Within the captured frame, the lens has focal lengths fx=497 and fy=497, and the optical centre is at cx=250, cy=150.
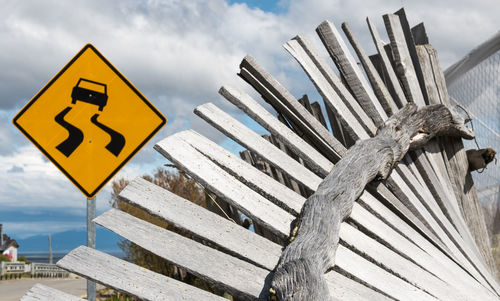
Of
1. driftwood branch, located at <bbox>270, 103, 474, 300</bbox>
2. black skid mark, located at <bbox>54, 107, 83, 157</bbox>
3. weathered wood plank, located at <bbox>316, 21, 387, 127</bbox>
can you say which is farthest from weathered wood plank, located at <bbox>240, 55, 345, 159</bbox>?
black skid mark, located at <bbox>54, 107, 83, 157</bbox>

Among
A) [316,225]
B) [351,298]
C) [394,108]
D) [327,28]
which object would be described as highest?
[327,28]

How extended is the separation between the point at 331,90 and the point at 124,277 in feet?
7.72

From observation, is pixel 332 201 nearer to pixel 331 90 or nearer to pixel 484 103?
pixel 331 90

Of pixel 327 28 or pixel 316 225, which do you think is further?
pixel 327 28

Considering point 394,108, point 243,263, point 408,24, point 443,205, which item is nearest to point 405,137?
point 394,108

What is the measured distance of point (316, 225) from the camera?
2432mm

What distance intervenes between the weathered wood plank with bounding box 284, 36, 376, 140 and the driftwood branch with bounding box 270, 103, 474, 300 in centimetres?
17

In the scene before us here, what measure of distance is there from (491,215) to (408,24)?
237cm

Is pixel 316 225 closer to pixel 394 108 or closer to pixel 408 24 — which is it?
pixel 394 108

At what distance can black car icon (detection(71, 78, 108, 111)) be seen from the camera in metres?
3.95

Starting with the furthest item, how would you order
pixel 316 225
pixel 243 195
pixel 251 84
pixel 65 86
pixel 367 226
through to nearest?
pixel 65 86 → pixel 251 84 → pixel 367 226 → pixel 243 195 → pixel 316 225

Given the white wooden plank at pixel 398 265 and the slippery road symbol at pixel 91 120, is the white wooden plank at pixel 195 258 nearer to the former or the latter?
the white wooden plank at pixel 398 265

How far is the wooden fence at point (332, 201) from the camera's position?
2230 mm

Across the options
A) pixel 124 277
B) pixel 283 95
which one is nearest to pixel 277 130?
pixel 283 95
